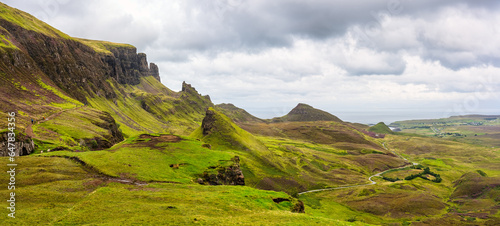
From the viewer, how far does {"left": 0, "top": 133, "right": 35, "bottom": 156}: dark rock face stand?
63344 mm

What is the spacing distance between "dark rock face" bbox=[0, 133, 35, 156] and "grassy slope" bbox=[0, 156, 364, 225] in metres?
18.5

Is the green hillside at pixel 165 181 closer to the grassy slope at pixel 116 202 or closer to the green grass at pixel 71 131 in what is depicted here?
the grassy slope at pixel 116 202

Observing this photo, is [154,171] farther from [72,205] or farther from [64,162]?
[72,205]

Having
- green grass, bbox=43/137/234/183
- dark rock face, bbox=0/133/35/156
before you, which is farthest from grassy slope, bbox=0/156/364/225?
dark rock face, bbox=0/133/35/156

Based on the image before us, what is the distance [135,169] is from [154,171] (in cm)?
465

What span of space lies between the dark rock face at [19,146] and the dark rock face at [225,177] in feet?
163

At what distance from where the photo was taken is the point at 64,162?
56156mm

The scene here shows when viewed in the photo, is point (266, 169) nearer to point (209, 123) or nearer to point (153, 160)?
point (209, 123)

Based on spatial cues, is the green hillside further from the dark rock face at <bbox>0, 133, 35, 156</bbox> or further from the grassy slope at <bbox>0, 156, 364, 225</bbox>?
the dark rock face at <bbox>0, 133, 35, 156</bbox>

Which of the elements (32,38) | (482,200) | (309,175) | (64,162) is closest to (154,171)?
(64,162)

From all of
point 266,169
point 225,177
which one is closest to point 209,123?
point 266,169

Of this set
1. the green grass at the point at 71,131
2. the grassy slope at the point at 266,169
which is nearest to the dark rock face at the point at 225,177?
the grassy slope at the point at 266,169

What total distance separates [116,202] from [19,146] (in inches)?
1895

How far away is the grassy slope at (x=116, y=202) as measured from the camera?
118 ft
